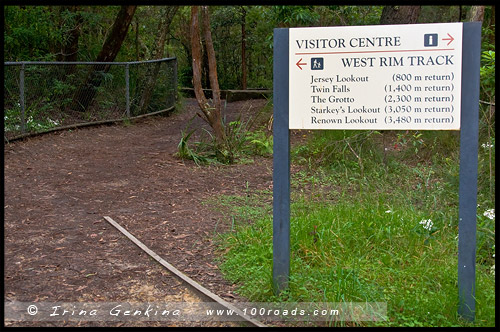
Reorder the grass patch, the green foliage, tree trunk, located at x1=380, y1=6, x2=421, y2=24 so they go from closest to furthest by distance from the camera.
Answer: the grass patch → the green foliage → tree trunk, located at x1=380, y1=6, x2=421, y2=24

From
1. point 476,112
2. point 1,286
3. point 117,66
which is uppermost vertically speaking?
point 117,66

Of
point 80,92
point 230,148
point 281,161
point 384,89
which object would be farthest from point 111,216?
point 80,92

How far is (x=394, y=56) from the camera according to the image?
163 inches

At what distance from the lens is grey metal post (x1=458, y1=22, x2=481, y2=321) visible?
4.00 meters

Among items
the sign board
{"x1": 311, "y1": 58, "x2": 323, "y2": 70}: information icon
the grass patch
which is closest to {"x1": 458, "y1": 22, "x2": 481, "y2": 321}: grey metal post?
the sign board

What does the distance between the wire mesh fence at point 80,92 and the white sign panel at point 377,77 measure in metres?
7.90

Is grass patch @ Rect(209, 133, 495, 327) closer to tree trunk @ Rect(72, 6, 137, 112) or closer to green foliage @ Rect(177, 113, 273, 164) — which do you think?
green foliage @ Rect(177, 113, 273, 164)

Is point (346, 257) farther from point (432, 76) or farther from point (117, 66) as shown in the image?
point (117, 66)

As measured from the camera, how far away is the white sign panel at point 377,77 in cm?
406

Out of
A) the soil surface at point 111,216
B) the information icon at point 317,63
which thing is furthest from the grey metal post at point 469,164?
the soil surface at point 111,216

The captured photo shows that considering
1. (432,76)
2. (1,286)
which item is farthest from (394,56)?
(1,286)

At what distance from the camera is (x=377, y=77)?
4.19 m

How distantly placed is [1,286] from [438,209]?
411cm

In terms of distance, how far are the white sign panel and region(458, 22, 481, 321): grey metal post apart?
56mm
